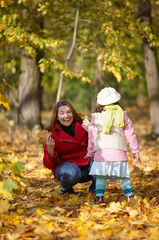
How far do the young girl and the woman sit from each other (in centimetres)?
39

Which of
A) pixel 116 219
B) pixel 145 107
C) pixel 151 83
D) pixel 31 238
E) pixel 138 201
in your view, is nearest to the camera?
pixel 31 238

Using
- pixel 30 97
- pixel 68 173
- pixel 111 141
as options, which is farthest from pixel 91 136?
pixel 30 97

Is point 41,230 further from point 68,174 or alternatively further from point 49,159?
point 49,159

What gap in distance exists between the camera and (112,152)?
3789 millimetres

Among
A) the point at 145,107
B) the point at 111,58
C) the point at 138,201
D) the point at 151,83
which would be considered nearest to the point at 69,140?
the point at 138,201

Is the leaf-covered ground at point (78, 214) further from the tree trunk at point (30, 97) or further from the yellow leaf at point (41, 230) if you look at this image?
the tree trunk at point (30, 97)

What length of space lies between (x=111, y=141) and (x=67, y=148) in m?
0.71

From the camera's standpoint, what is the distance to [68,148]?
429 centimetres

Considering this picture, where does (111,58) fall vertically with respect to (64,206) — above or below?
above

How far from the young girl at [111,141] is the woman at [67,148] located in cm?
39

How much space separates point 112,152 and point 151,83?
18.1 feet

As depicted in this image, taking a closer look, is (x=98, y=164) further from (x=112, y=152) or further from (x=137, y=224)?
(x=137, y=224)

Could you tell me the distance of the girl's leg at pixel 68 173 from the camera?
4082 mm

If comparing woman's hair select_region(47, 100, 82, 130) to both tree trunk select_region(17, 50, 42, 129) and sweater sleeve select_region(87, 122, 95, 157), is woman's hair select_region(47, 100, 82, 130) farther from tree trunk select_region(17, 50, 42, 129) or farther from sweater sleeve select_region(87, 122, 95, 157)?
tree trunk select_region(17, 50, 42, 129)
